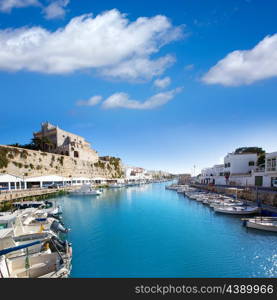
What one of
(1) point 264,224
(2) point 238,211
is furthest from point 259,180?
(1) point 264,224

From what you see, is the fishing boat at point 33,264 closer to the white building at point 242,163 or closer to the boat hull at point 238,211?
the boat hull at point 238,211

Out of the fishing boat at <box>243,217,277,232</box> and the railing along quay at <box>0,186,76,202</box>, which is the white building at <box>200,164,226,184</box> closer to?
the fishing boat at <box>243,217,277,232</box>

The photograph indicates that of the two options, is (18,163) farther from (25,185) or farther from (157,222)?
(157,222)

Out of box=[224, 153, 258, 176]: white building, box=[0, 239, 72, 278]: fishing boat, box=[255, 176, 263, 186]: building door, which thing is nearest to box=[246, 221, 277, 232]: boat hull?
box=[0, 239, 72, 278]: fishing boat

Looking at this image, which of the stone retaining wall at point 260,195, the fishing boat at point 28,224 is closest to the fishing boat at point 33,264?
the fishing boat at point 28,224

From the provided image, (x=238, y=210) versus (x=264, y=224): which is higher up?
(x=264, y=224)

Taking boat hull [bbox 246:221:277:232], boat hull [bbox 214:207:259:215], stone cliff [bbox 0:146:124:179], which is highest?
stone cliff [bbox 0:146:124:179]

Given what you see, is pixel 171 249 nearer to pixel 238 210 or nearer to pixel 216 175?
pixel 238 210

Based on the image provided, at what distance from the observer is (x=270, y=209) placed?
69.8 feet

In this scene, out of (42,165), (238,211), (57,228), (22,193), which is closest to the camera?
(57,228)

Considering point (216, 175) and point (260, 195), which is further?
point (216, 175)

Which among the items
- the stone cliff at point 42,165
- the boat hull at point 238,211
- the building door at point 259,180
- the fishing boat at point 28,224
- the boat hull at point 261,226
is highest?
the stone cliff at point 42,165

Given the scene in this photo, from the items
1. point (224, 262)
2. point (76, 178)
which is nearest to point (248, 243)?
point (224, 262)
